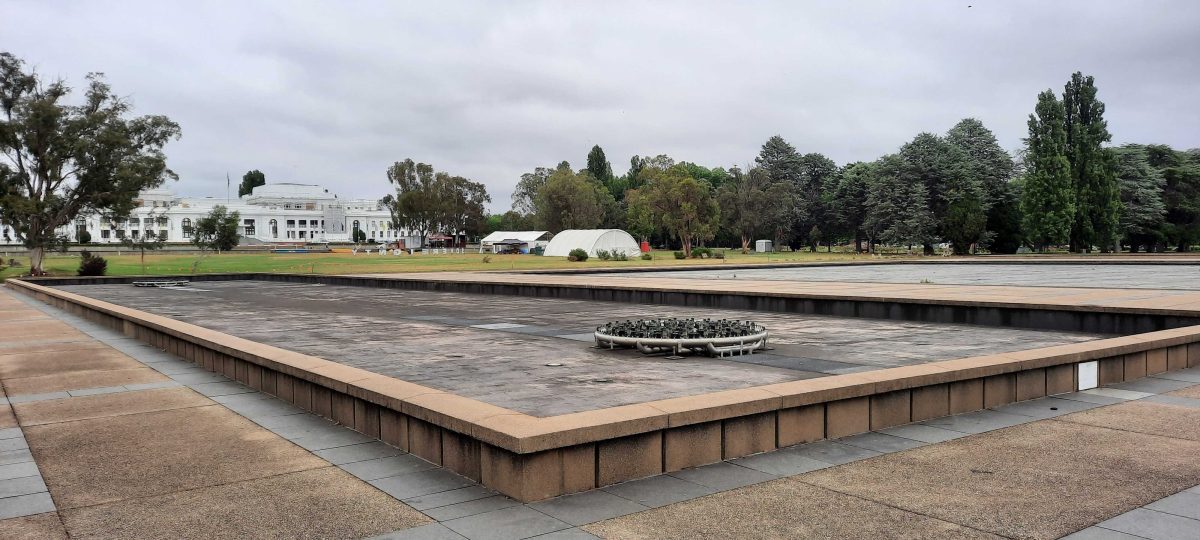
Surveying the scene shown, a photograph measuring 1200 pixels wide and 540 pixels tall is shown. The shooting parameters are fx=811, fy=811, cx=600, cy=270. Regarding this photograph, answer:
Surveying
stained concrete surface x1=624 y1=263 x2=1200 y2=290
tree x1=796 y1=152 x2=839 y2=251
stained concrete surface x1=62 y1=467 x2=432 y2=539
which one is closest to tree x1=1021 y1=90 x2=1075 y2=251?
stained concrete surface x1=624 y1=263 x2=1200 y2=290

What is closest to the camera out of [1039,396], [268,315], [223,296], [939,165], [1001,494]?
[1001,494]

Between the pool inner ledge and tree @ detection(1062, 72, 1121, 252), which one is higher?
tree @ detection(1062, 72, 1121, 252)

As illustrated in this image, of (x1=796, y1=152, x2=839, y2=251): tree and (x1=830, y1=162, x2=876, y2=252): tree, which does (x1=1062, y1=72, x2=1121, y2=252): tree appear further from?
(x1=796, y1=152, x2=839, y2=251): tree

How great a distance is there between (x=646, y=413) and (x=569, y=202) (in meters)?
98.5

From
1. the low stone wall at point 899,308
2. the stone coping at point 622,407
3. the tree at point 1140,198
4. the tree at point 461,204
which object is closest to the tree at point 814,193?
the tree at point 1140,198

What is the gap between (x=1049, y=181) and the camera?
57438 mm

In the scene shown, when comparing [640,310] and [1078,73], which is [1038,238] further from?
[640,310]

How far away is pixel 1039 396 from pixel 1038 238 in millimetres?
60312

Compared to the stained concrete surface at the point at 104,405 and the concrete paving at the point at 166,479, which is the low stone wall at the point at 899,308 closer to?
the concrete paving at the point at 166,479

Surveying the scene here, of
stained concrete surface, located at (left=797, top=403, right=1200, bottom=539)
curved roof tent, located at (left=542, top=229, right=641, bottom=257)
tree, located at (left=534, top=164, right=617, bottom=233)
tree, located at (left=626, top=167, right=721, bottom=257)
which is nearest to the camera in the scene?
stained concrete surface, located at (left=797, top=403, right=1200, bottom=539)

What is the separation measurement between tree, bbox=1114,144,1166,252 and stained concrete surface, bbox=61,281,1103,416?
5928 centimetres

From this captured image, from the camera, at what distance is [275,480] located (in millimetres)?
5008

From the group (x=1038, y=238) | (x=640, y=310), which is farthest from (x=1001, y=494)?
(x=1038, y=238)

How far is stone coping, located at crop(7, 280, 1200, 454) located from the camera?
4.78m
